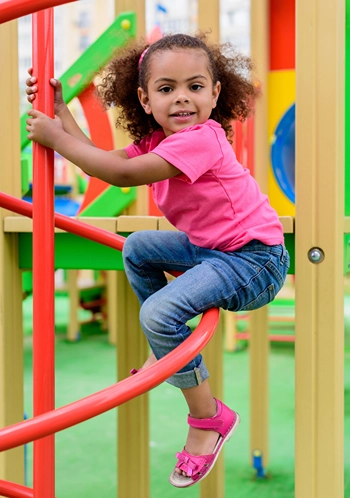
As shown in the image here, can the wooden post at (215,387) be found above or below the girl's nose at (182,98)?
below

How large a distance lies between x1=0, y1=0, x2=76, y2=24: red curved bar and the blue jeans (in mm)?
473

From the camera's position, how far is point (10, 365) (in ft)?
5.88

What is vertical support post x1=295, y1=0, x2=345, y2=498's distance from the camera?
4.41ft

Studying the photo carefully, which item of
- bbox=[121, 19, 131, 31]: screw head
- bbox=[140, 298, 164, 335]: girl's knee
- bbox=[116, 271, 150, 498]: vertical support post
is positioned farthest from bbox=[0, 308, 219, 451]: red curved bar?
bbox=[121, 19, 131, 31]: screw head

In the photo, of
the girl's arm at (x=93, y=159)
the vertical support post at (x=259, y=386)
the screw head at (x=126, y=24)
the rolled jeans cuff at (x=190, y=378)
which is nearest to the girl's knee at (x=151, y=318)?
the rolled jeans cuff at (x=190, y=378)

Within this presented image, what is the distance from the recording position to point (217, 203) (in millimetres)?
1258

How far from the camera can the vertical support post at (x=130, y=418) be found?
6.63ft

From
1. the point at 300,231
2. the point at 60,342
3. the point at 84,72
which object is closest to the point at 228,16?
the point at 60,342

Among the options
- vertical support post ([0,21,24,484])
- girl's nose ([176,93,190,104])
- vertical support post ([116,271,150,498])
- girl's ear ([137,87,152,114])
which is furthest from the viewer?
vertical support post ([116,271,150,498])

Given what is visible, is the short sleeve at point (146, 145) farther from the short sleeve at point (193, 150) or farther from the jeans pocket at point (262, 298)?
the jeans pocket at point (262, 298)

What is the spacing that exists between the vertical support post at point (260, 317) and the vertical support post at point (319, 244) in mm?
1044

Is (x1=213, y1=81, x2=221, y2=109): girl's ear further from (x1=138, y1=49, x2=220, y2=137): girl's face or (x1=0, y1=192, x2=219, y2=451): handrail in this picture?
(x1=0, y1=192, x2=219, y2=451): handrail

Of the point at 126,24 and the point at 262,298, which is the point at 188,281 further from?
the point at 126,24

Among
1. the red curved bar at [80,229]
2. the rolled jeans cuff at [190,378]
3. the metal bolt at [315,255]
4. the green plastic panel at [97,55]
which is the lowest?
the rolled jeans cuff at [190,378]
